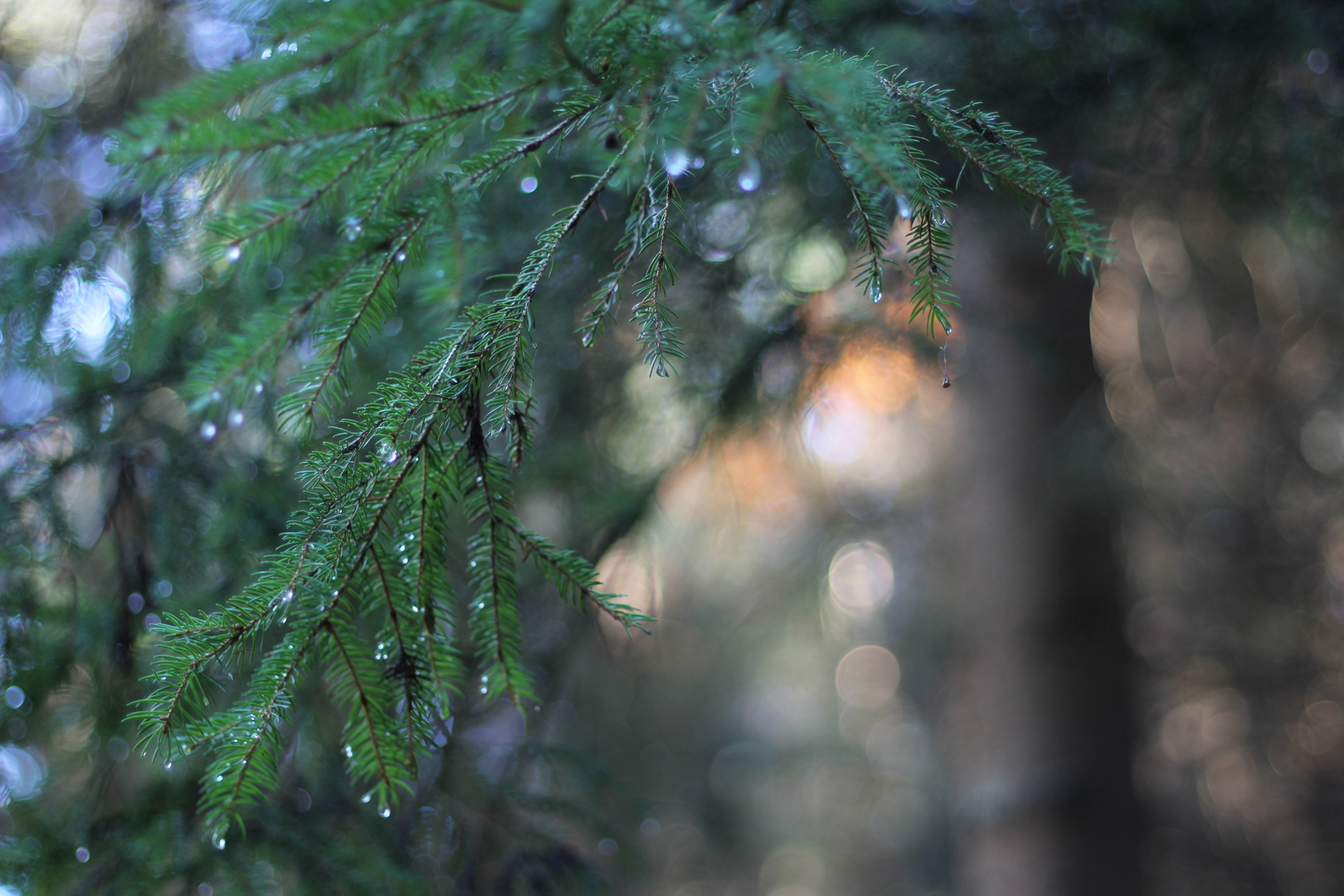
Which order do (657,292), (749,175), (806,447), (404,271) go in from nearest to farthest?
(749,175), (657,292), (404,271), (806,447)

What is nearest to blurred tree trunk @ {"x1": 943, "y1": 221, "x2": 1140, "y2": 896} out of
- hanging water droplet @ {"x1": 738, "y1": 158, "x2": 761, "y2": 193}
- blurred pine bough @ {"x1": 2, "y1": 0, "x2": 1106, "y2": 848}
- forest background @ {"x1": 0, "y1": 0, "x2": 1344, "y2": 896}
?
forest background @ {"x1": 0, "y1": 0, "x2": 1344, "y2": 896}

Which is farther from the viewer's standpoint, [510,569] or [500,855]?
[500,855]

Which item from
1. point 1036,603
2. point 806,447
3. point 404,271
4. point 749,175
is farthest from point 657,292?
point 1036,603

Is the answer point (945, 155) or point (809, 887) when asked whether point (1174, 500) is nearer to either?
point (945, 155)

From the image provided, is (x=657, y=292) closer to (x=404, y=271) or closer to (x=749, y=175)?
(x=749, y=175)

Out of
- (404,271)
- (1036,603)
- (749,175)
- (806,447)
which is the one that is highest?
(749,175)

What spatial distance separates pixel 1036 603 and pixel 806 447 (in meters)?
1.00

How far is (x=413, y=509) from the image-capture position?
101cm

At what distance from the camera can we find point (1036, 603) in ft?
9.14

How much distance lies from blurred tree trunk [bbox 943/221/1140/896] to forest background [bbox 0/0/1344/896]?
13 mm

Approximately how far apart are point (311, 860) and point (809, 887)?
1073 centimetres

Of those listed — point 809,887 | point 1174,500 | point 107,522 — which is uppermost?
point 107,522

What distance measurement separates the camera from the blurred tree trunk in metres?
2.56

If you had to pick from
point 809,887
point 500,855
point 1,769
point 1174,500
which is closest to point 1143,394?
point 1174,500
